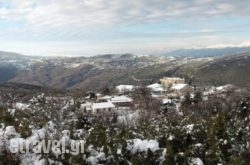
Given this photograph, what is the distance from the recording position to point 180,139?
2192 cm

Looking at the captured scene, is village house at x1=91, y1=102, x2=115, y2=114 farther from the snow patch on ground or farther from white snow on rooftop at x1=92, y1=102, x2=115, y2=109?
the snow patch on ground

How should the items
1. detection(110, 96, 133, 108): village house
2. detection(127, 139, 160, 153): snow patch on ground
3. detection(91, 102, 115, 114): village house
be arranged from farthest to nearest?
detection(110, 96, 133, 108): village house
detection(91, 102, 115, 114): village house
detection(127, 139, 160, 153): snow patch on ground

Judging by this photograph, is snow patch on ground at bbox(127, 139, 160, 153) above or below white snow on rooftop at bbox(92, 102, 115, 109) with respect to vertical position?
above

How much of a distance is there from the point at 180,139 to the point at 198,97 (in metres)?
64.2

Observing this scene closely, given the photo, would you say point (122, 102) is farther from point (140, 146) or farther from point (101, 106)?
point (140, 146)

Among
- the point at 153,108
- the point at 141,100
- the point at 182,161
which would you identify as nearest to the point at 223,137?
the point at 182,161

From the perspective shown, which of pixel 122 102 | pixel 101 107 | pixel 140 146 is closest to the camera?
pixel 140 146

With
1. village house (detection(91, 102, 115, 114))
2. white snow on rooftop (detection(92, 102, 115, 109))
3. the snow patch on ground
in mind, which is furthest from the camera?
white snow on rooftop (detection(92, 102, 115, 109))

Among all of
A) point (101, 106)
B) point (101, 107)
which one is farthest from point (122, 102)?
point (101, 107)

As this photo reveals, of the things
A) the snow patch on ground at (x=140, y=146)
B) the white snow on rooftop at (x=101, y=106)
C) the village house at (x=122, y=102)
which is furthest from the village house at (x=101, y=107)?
the snow patch on ground at (x=140, y=146)

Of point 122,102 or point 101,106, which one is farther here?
point 122,102

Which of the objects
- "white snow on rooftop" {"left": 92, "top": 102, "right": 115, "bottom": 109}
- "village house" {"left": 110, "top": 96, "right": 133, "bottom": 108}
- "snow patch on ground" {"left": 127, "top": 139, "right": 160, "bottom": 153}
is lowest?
"village house" {"left": 110, "top": 96, "right": 133, "bottom": 108}

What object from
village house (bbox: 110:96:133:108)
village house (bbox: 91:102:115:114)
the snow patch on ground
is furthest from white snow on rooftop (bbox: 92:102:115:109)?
the snow patch on ground

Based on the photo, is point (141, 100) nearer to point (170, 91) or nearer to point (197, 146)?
point (170, 91)
